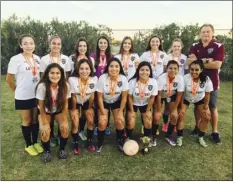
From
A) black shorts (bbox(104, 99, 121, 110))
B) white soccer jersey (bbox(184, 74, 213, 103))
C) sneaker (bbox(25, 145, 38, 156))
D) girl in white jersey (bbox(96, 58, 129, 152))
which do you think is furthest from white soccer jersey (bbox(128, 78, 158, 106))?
sneaker (bbox(25, 145, 38, 156))

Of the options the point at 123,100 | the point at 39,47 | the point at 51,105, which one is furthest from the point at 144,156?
the point at 39,47

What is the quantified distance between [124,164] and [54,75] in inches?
66.2

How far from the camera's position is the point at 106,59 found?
513 cm

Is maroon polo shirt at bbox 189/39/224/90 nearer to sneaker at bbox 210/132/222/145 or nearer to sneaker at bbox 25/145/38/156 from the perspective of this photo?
sneaker at bbox 210/132/222/145

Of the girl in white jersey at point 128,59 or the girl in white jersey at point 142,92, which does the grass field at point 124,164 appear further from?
the girl in white jersey at point 128,59

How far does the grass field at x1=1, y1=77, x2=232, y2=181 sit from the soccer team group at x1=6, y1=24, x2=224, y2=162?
6.2 inches

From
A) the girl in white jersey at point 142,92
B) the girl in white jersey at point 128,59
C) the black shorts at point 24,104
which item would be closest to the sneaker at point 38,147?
the black shorts at point 24,104

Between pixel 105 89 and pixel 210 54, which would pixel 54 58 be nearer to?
pixel 105 89

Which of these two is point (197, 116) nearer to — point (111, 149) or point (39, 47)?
point (111, 149)

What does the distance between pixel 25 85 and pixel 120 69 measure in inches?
58.7

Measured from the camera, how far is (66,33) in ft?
38.9

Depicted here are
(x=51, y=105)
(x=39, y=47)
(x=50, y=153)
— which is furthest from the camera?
(x=39, y=47)

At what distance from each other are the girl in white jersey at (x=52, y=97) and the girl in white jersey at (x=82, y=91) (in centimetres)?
21

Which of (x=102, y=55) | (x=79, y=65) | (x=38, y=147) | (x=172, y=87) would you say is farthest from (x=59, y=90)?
(x=172, y=87)
